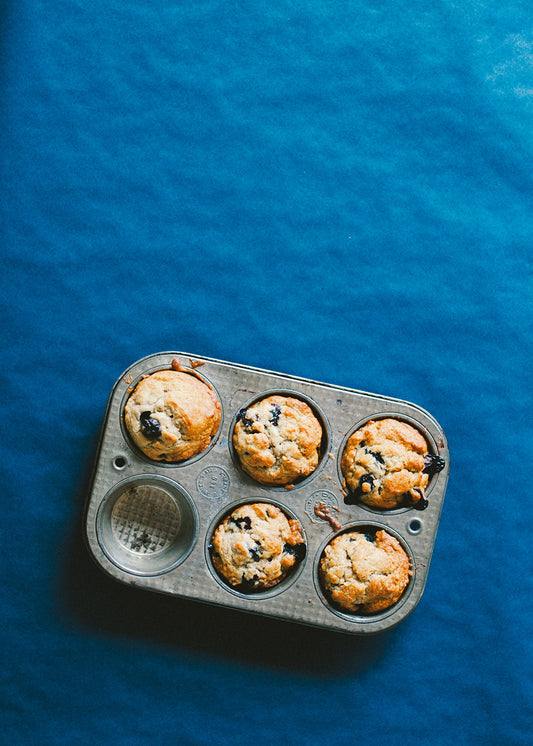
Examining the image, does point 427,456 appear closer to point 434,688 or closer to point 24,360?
point 434,688

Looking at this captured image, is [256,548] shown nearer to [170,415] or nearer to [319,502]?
[319,502]

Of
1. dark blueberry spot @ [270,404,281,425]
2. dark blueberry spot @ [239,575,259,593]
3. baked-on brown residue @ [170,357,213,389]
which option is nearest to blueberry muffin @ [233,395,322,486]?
dark blueberry spot @ [270,404,281,425]

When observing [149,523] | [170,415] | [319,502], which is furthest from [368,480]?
[149,523]

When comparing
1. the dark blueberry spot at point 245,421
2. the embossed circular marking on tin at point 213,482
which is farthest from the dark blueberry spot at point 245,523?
the dark blueberry spot at point 245,421

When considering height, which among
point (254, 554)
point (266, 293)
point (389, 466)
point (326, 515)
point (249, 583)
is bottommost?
point (249, 583)

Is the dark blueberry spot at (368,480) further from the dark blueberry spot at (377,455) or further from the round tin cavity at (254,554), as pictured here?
the round tin cavity at (254,554)

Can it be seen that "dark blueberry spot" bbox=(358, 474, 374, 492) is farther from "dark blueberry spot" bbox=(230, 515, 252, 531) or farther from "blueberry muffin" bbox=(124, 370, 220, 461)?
"blueberry muffin" bbox=(124, 370, 220, 461)

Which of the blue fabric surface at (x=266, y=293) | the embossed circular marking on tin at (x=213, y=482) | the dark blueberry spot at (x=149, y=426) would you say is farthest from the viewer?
the blue fabric surface at (x=266, y=293)
